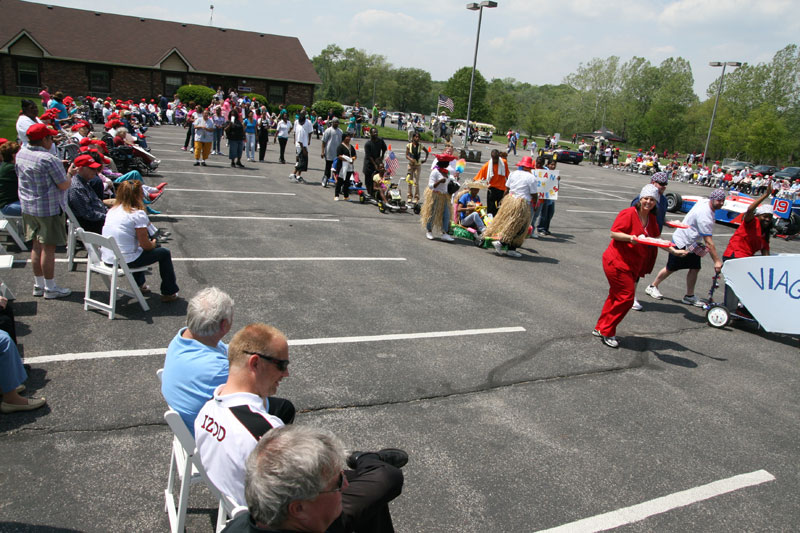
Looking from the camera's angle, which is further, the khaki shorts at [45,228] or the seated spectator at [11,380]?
the khaki shorts at [45,228]

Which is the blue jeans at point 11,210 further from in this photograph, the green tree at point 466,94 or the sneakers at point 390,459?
the green tree at point 466,94

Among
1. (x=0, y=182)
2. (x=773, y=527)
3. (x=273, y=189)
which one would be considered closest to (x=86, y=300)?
(x=0, y=182)

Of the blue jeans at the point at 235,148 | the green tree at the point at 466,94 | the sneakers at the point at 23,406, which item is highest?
the green tree at the point at 466,94

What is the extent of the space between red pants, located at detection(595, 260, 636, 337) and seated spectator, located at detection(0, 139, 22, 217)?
874 centimetres

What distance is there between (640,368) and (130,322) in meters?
5.87

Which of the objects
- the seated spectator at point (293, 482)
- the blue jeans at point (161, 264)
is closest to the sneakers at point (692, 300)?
the blue jeans at point (161, 264)

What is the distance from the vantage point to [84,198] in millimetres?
7211

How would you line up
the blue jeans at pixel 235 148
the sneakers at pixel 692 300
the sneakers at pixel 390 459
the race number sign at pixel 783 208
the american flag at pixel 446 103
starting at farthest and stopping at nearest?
the american flag at pixel 446 103
the blue jeans at pixel 235 148
the race number sign at pixel 783 208
the sneakers at pixel 692 300
the sneakers at pixel 390 459

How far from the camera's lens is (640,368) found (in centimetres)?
608

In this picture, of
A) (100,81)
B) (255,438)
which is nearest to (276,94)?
(100,81)

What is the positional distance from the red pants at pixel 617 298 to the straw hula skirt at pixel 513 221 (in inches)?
151

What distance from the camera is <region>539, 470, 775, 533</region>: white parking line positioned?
354 centimetres

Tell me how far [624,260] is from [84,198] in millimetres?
7175

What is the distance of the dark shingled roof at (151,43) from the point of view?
4163 centimetres
